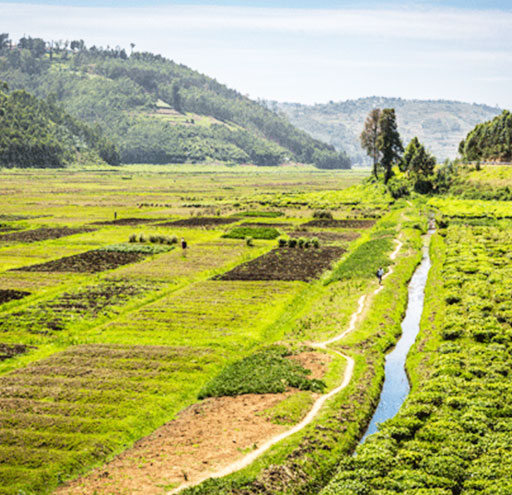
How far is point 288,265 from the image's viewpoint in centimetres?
7138

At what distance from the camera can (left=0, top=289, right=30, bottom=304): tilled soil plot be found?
54188 millimetres

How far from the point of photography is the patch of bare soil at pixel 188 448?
996 inches

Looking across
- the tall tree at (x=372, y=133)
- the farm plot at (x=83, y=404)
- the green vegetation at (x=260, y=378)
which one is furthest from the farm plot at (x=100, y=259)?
the tall tree at (x=372, y=133)

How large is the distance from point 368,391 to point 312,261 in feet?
128

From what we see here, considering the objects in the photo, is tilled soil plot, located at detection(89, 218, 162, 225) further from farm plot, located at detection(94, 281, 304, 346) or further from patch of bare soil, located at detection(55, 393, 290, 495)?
patch of bare soil, located at detection(55, 393, 290, 495)

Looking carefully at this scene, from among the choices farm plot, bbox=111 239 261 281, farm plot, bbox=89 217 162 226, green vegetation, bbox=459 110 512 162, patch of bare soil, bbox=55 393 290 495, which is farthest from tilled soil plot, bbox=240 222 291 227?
green vegetation, bbox=459 110 512 162

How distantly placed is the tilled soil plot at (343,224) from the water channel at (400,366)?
42.2 metres

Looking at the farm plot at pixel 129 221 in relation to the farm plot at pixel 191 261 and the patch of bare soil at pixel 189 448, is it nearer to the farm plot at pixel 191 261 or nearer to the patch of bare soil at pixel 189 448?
the farm plot at pixel 191 261

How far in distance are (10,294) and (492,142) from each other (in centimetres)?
14579

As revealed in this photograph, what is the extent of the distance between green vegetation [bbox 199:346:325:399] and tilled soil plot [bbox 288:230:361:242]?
53.5m

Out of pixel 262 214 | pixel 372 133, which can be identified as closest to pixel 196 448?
pixel 262 214

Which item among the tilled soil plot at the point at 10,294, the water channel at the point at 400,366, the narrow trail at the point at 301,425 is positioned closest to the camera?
the narrow trail at the point at 301,425

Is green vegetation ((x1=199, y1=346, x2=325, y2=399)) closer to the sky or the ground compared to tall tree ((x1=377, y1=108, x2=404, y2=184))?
closer to the ground

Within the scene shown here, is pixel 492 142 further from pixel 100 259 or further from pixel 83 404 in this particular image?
pixel 83 404
